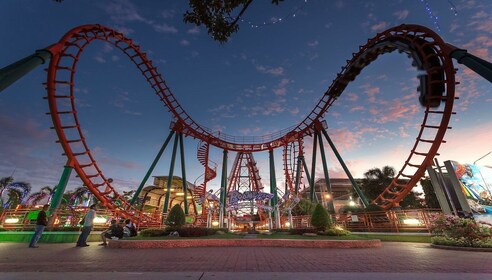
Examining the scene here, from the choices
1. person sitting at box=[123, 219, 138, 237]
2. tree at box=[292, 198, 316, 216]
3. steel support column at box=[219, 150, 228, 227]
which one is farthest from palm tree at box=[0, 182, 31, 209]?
tree at box=[292, 198, 316, 216]

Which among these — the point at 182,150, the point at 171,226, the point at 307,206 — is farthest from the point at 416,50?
the point at 182,150

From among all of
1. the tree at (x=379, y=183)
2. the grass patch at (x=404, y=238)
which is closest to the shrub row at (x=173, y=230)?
the grass patch at (x=404, y=238)

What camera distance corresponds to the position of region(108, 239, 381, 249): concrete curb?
9.49 meters

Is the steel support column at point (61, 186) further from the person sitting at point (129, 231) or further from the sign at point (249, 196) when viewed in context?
the sign at point (249, 196)

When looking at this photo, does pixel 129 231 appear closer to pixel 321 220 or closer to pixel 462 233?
pixel 321 220

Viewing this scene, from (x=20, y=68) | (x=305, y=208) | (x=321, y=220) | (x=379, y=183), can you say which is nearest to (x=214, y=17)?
(x=20, y=68)

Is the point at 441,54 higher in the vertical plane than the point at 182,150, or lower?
higher

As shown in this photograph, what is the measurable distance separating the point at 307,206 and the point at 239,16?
2092 centimetres

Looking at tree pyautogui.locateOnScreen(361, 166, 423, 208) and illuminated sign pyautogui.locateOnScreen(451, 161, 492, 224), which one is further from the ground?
tree pyautogui.locateOnScreen(361, 166, 423, 208)

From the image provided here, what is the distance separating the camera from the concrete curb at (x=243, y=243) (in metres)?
9.49

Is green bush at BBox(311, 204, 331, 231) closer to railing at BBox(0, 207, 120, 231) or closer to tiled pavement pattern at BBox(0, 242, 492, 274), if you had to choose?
tiled pavement pattern at BBox(0, 242, 492, 274)

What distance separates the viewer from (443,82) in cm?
1337

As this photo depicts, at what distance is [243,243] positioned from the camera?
11211 mm

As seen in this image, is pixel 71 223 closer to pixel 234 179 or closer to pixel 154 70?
pixel 154 70
